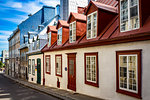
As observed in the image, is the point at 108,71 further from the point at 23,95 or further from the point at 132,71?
the point at 23,95

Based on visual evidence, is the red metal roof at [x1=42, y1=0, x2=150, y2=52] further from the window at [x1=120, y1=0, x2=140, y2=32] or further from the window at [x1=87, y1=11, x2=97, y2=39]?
the window at [x1=87, y1=11, x2=97, y2=39]

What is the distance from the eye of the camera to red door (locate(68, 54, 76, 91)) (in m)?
11.2

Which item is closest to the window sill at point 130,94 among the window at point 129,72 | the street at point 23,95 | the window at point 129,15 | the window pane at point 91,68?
the window at point 129,72

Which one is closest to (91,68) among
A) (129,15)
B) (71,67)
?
(71,67)

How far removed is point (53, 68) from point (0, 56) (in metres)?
102

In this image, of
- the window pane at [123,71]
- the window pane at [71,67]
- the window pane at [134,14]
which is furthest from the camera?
the window pane at [71,67]

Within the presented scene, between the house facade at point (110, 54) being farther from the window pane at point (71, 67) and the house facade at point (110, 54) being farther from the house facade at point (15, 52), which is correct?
the house facade at point (15, 52)

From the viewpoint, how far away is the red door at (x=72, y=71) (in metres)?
11.2

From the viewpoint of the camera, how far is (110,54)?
25.7 ft

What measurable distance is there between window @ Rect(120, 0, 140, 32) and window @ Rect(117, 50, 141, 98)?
1.29 meters

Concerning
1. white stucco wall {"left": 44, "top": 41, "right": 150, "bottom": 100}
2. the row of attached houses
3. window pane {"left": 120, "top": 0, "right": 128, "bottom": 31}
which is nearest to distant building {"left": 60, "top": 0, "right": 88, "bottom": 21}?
the row of attached houses

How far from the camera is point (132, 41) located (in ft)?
21.4

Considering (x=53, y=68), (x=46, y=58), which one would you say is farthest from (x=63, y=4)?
(x=53, y=68)

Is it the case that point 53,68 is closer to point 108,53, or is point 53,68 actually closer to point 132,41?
point 108,53
